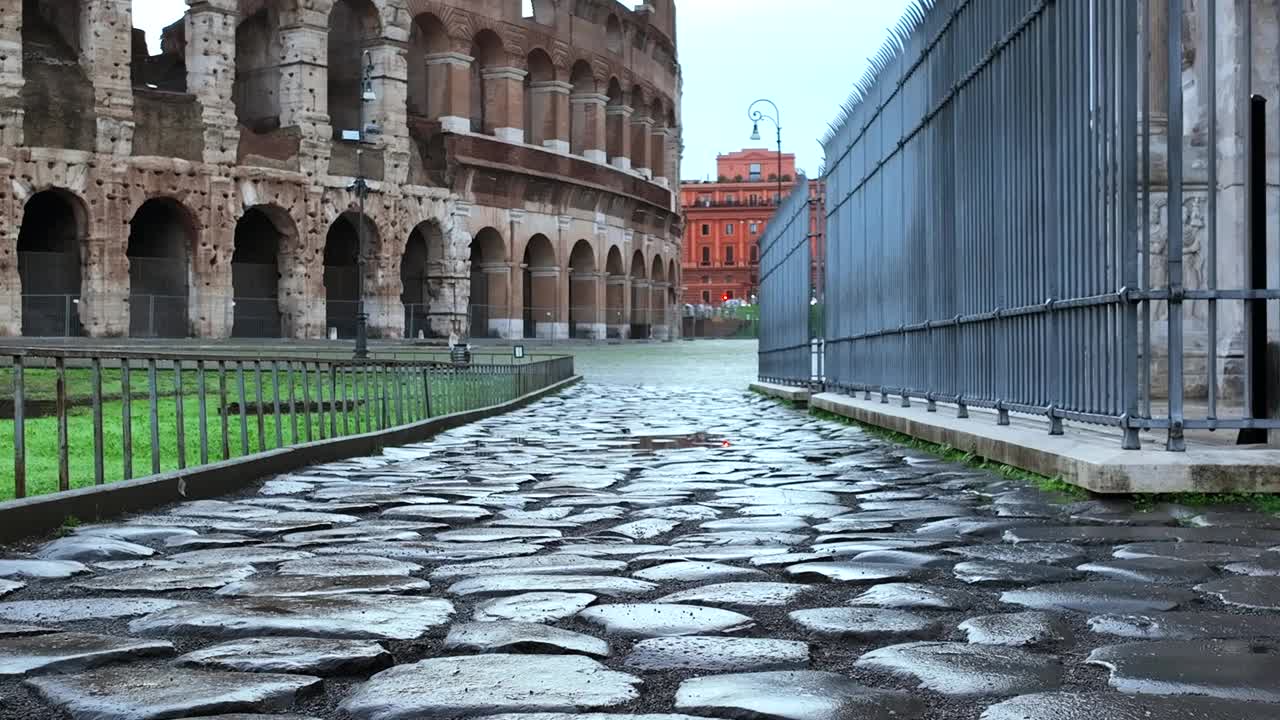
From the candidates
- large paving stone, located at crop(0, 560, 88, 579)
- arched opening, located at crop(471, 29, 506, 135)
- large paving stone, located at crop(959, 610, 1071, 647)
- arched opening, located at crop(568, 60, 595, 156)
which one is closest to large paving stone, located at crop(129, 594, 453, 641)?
large paving stone, located at crop(0, 560, 88, 579)

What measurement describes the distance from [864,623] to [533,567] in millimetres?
1320

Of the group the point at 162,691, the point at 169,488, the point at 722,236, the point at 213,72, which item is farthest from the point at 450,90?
the point at 722,236

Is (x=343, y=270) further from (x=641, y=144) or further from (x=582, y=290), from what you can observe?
(x=641, y=144)

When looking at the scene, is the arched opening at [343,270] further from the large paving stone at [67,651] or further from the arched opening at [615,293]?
the large paving stone at [67,651]

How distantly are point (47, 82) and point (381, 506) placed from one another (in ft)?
96.4

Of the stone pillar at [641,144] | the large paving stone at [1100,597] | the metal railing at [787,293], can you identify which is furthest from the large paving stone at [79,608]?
the stone pillar at [641,144]

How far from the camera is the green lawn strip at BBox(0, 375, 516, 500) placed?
933 centimetres

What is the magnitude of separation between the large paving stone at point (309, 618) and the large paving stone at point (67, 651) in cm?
16

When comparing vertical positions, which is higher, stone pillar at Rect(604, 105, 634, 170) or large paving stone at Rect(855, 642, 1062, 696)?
stone pillar at Rect(604, 105, 634, 170)

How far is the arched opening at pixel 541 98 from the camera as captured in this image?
153 feet

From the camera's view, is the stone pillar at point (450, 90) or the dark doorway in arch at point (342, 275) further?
the stone pillar at point (450, 90)

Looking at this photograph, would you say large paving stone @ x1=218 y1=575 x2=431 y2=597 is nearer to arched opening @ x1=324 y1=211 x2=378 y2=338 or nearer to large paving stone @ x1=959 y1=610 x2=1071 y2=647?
large paving stone @ x1=959 y1=610 x2=1071 y2=647

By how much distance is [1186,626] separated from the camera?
3.19m

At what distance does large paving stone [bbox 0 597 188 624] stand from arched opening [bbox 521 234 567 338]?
42519 mm
